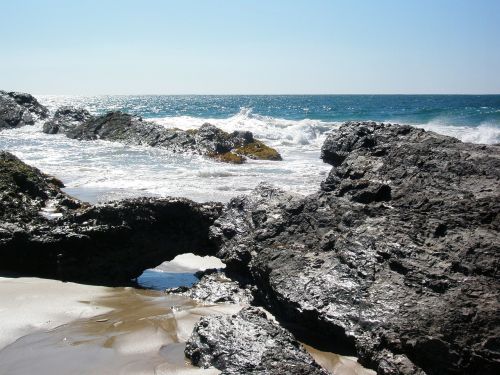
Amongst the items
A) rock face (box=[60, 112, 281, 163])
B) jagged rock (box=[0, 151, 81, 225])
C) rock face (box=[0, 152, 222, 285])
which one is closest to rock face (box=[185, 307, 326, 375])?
rock face (box=[0, 152, 222, 285])

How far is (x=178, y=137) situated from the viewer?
23625 millimetres

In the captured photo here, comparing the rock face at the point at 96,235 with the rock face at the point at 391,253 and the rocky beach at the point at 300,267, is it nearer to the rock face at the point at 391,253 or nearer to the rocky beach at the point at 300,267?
the rocky beach at the point at 300,267

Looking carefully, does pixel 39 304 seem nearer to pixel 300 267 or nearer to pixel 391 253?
pixel 300 267

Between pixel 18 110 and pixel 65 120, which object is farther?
pixel 18 110

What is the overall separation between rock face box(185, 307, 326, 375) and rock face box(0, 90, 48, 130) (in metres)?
34.8

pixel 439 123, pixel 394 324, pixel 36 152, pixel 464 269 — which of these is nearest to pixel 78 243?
pixel 394 324

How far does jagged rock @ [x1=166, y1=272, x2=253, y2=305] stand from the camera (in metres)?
5.63

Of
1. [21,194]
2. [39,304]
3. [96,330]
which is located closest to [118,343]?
[96,330]

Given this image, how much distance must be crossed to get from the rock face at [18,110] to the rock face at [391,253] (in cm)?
→ 3308

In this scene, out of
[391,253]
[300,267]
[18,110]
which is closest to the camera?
[391,253]

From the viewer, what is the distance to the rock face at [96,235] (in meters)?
5.96

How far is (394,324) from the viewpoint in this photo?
3928mm

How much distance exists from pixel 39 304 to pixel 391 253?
3747mm

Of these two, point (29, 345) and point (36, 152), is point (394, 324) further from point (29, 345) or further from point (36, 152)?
point (36, 152)
